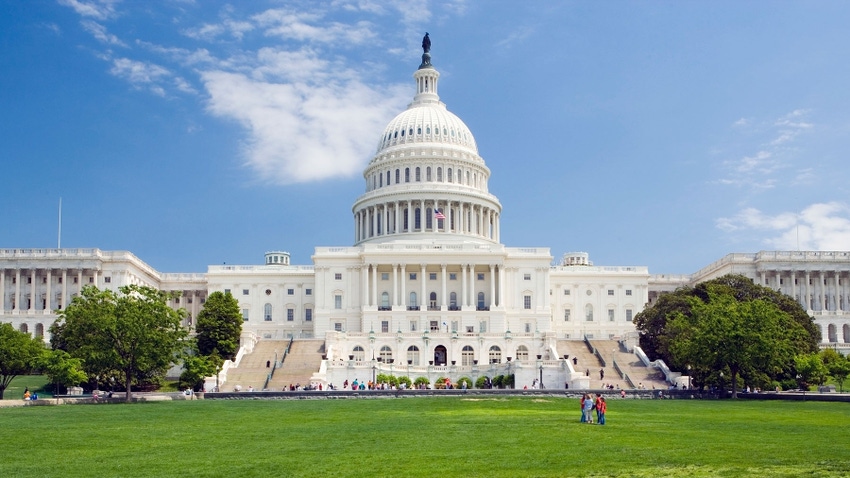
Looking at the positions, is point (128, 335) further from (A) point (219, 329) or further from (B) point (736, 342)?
(B) point (736, 342)

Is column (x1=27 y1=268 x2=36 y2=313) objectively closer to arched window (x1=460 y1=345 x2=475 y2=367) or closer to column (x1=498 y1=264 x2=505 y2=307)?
arched window (x1=460 y1=345 x2=475 y2=367)

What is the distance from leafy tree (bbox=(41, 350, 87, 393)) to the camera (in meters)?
69.3

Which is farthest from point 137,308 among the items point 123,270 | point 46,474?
point 123,270

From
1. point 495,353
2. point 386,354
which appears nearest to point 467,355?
point 495,353

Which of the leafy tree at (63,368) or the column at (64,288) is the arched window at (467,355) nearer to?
the leafy tree at (63,368)

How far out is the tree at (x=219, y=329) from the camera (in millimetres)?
95562

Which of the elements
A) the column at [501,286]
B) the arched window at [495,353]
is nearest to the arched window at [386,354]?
the arched window at [495,353]

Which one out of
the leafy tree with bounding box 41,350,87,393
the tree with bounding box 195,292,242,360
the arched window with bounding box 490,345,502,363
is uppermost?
the tree with bounding box 195,292,242,360

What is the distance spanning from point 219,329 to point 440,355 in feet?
79.7

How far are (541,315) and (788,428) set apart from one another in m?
85.3

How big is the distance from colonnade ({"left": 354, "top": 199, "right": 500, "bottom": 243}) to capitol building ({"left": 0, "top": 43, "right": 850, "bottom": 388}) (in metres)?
0.19

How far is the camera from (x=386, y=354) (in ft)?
348

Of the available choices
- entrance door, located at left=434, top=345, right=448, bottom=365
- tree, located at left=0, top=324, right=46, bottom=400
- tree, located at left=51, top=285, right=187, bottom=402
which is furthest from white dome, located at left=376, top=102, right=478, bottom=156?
tree, located at left=51, top=285, right=187, bottom=402

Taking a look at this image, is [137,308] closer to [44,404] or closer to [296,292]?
[44,404]
